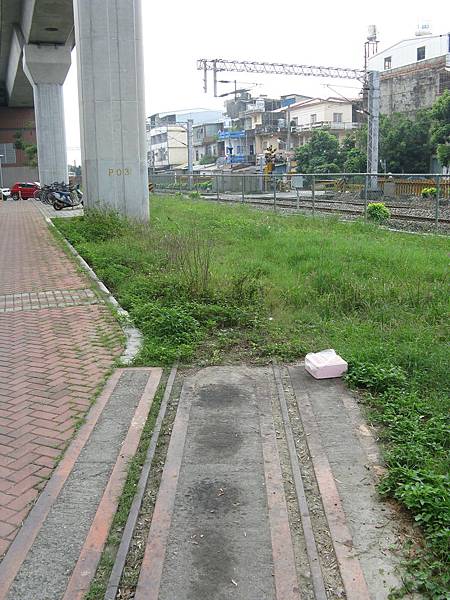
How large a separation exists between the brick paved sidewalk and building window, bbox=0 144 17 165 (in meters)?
64.0

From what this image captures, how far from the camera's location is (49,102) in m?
39.4

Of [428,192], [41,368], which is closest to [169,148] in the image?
[428,192]

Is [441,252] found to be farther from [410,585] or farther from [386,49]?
[386,49]

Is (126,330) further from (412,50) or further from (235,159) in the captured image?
(235,159)

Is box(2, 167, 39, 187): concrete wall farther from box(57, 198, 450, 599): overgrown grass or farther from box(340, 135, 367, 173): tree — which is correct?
box(57, 198, 450, 599): overgrown grass

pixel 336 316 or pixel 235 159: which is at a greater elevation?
pixel 235 159

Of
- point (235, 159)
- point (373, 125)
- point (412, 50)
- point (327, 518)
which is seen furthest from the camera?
point (235, 159)

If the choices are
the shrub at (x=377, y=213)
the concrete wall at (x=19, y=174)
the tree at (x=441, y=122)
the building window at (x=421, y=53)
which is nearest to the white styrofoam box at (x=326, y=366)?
the shrub at (x=377, y=213)

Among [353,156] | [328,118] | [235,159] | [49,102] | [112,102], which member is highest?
[328,118]

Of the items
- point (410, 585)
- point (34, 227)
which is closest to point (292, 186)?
point (34, 227)

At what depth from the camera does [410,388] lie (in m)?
4.76

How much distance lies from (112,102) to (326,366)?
14361 mm

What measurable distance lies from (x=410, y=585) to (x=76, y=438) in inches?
93.5

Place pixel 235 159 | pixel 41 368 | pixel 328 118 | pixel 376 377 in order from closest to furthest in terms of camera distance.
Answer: pixel 376 377, pixel 41 368, pixel 328 118, pixel 235 159
